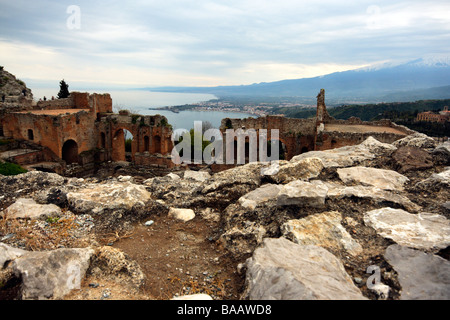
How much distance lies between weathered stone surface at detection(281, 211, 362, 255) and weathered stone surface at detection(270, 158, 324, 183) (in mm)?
1604

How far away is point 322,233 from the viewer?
3.71 meters

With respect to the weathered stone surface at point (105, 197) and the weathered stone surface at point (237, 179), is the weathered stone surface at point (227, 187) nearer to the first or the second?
the weathered stone surface at point (237, 179)

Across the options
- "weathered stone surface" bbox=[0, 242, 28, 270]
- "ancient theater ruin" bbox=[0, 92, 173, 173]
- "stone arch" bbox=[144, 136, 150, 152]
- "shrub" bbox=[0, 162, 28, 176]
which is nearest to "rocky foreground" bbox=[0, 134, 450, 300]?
"weathered stone surface" bbox=[0, 242, 28, 270]

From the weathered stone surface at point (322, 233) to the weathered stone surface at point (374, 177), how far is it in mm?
1477

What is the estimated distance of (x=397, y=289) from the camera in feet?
8.89

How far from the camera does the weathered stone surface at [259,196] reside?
4910 millimetres

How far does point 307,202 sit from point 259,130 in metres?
15.7

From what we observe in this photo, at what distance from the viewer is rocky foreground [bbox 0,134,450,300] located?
2.87 metres

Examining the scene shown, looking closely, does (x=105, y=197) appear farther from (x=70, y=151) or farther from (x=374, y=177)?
(x=70, y=151)

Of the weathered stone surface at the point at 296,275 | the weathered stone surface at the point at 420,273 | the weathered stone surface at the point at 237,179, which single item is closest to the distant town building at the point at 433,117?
the weathered stone surface at the point at 237,179

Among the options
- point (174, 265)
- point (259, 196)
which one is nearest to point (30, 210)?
point (174, 265)

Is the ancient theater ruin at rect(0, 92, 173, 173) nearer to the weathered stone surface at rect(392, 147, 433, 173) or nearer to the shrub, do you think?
the shrub

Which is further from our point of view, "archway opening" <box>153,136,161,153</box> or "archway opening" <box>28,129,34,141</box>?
"archway opening" <box>153,136,161,153</box>
